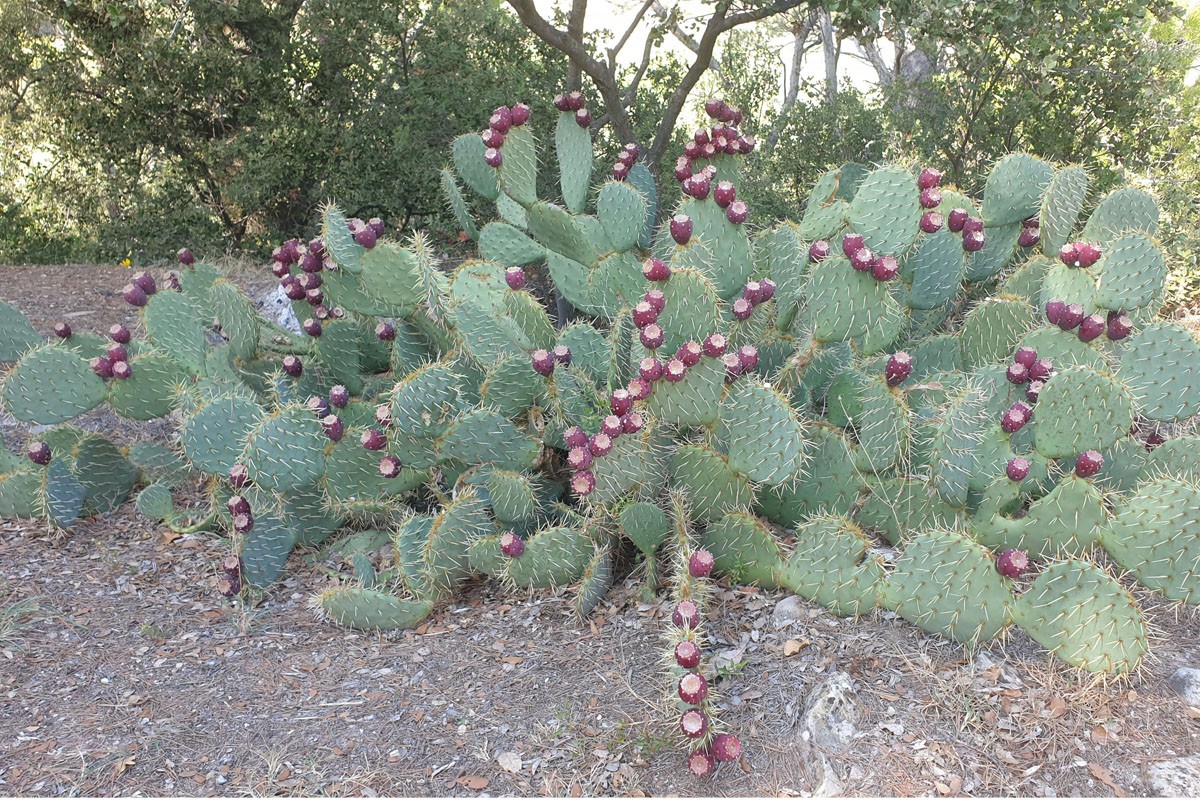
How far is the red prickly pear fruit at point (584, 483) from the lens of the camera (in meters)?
2.75

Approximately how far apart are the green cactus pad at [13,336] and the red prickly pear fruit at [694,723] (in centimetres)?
300

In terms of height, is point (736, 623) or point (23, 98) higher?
point (23, 98)

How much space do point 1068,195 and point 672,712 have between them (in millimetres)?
2541

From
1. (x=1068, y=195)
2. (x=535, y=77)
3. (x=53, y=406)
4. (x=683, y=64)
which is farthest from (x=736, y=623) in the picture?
(x=683, y=64)

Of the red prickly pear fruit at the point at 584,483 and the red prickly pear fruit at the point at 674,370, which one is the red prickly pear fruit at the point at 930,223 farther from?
the red prickly pear fruit at the point at 584,483

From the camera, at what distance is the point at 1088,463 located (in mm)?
2570

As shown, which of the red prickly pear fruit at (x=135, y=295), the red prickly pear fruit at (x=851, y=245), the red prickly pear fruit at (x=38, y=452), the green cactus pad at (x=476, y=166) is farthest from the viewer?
the green cactus pad at (x=476, y=166)

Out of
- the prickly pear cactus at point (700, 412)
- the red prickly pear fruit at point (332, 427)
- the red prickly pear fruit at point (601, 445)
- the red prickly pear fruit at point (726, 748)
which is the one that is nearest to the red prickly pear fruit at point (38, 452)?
the prickly pear cactus at point (700, 412)

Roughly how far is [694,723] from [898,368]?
1169 millimetres

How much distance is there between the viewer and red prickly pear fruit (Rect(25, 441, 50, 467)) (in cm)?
347

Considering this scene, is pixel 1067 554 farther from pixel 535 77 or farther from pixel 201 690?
pixel 535 77

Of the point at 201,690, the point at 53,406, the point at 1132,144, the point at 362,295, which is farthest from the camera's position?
the point at 1132,144

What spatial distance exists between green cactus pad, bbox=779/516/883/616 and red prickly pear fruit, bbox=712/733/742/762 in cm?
63

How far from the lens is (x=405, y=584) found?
10.1ft
